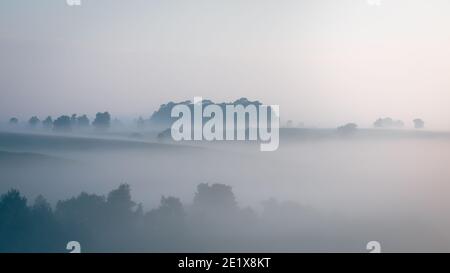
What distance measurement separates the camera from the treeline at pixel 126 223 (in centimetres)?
295

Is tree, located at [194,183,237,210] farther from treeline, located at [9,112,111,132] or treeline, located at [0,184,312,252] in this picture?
treeline, located at [9,112,111,132]

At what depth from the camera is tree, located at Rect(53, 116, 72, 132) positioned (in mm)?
2986

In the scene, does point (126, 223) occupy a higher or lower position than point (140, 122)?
lower

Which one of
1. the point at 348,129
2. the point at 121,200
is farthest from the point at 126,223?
the point at 348,129

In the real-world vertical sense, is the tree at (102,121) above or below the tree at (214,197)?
above

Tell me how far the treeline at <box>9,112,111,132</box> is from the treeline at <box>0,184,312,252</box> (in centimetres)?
32

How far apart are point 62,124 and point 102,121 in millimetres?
192

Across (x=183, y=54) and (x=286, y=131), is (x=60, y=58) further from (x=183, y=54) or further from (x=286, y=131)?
(x=286, y=131)

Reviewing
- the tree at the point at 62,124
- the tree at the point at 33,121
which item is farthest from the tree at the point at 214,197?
the tree at the point at 33,121

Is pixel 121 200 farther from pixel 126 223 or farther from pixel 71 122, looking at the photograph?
pixel 71 122

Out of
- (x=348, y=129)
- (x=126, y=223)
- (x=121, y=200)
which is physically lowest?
(x=126, y=223)

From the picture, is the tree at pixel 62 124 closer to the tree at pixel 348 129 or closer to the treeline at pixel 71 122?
the treeline at pixel 71 122

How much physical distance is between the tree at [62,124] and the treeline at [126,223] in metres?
0.33

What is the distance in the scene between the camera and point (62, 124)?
2990 millimetres
